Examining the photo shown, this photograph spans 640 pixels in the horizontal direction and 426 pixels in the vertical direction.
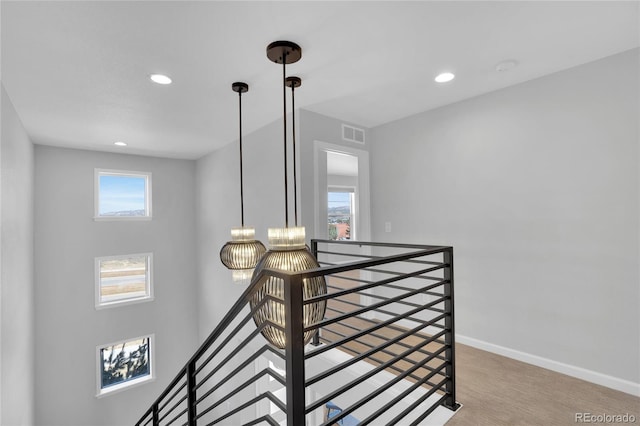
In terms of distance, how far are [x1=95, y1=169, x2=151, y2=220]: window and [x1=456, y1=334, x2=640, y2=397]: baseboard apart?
17.6 ft

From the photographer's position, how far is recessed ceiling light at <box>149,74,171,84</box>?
2.35 meters

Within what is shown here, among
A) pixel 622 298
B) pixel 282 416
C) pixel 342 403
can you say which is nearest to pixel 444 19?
pixel 622 298

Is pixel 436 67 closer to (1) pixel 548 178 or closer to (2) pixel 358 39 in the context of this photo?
(2) pixel 358 39

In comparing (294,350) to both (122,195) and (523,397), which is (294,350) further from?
(122,195)

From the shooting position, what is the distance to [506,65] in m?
2.33

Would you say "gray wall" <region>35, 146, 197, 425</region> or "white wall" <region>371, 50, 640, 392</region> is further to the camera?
"gray wall" <region>35, 146, 197, 425</region>

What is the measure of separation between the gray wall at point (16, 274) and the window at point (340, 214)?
542 centimetres

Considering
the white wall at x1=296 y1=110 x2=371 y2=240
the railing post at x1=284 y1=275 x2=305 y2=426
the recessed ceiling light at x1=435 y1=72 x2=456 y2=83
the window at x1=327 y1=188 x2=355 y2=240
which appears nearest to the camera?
the railing post at x1=284 y1=275 x2=305 y2=426

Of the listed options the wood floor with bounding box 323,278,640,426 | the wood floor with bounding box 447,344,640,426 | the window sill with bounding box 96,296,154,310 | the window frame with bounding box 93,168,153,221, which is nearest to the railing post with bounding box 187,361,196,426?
the wood floor with bounding box 323,278,640,426

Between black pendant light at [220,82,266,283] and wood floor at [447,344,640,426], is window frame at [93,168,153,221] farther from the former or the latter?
wood floor at [447,344,640,426]

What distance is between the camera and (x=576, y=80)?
7.88 feet

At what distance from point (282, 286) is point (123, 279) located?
519 cm

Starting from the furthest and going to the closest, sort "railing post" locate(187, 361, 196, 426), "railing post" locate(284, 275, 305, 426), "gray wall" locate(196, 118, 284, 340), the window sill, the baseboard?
the window sill < "gray wall" locate(196, 118, 284, 340) < the baseboard < "railing post" locate(187, 361, 196, 426) < "railing post" locate(284, 275, 305, 426)

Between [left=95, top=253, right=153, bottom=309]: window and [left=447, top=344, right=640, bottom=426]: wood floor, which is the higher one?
[left=95, top=253, right=153, bottom=309]: window
